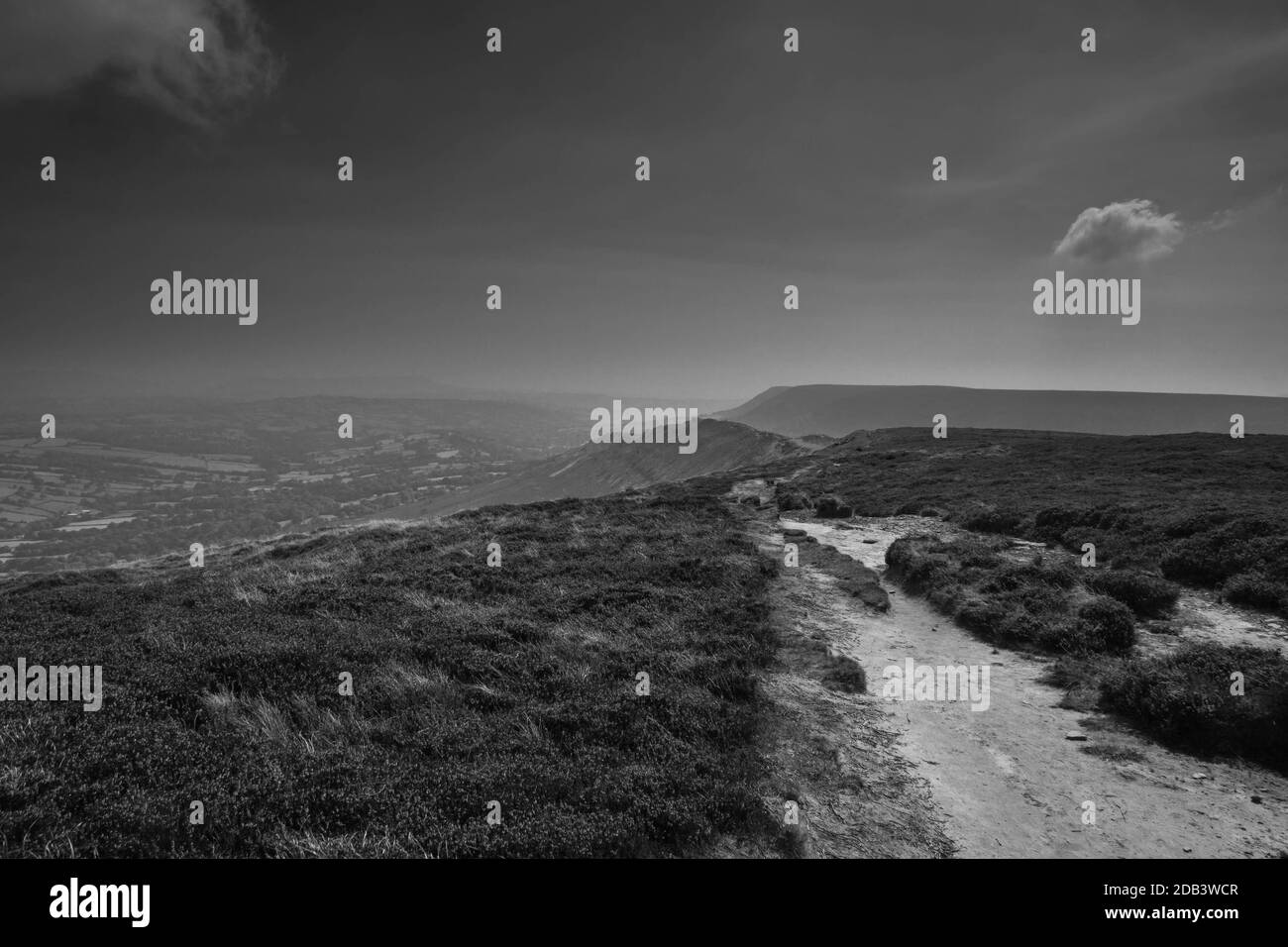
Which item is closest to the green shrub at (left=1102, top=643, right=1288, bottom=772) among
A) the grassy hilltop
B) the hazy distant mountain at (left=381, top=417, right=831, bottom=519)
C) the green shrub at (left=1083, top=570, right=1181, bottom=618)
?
the green shrub at (left=1083, top=570, right=1181, bottom=618)

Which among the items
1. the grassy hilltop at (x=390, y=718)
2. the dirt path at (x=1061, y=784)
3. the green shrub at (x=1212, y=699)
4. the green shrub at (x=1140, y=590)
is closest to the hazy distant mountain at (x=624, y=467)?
the grassy hilltop at (x=390, y=718)

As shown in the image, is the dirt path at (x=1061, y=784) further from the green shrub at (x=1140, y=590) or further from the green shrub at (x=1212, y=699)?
the green shrub at (x=1140, y=590)

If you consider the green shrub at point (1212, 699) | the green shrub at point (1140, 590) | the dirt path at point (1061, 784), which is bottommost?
the dirt path at point (1061, 784)

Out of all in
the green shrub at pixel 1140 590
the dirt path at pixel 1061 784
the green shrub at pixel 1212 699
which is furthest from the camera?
the green shrub at pixel 1140 590

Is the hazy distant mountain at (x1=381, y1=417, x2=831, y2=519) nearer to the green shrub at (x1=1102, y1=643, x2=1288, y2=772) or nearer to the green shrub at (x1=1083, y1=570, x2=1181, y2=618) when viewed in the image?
the green shrub at (x1=1083, y1=570, x2=1181, y2=618)

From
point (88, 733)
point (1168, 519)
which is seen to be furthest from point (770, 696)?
point (1168, 519)
